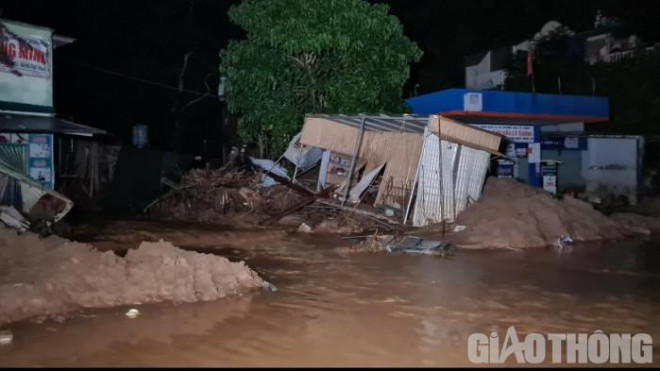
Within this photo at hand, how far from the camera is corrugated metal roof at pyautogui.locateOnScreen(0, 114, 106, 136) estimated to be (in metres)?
13.6

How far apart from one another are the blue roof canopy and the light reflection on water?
7.70 metres

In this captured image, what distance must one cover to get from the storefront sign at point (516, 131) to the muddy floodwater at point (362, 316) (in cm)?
948

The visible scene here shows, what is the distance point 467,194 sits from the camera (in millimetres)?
15531

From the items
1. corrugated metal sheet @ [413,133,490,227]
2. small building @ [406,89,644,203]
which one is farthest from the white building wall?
corrugated metal sheet @ [413,133,490,227]

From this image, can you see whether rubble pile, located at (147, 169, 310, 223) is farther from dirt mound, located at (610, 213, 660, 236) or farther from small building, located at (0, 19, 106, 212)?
dirt mound, located at (610, 213, 660, 236)

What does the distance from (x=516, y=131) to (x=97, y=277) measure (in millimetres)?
16061

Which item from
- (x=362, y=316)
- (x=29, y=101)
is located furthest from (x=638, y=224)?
(x=29, y=101)

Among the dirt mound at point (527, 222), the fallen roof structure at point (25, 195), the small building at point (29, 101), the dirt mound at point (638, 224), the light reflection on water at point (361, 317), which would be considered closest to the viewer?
the light reflection on water at point (361, 317)

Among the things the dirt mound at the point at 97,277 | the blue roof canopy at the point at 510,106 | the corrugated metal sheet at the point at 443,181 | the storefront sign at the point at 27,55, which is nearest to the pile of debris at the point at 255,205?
the corrugated metal sheet at the point at 443,181

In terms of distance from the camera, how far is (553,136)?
21.4m

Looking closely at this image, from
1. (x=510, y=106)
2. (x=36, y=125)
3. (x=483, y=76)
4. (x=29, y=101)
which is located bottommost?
(x=36, y=125)

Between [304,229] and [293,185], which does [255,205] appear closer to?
[293,185]

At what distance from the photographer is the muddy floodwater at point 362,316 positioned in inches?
223

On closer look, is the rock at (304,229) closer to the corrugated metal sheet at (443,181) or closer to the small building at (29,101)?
the corrugated metal sheet at (443,181)
